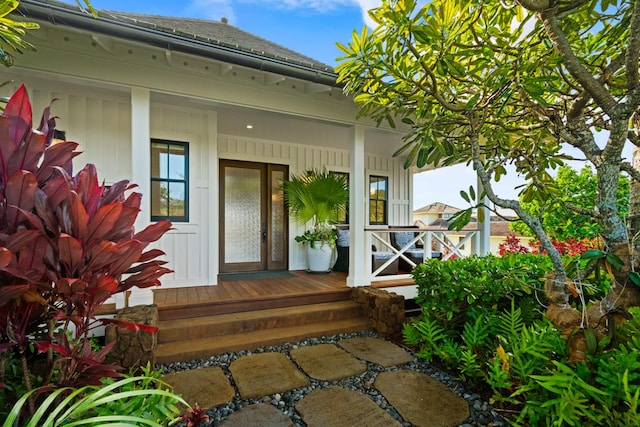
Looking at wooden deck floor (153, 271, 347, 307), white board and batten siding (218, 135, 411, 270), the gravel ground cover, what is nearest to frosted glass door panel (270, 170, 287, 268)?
white board and batten siding (218, 135, 411, 270)

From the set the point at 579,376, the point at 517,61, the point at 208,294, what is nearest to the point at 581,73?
the point at 517,61

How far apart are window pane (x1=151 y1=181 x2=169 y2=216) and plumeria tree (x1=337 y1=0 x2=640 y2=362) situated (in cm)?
311

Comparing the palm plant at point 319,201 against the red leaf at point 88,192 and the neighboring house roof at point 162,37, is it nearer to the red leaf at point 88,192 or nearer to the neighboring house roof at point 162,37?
the neighboring house roof at point 162,37

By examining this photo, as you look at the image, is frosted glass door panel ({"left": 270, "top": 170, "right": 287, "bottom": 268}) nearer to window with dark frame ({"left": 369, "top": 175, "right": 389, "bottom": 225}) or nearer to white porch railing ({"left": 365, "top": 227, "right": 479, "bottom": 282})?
white porch railing ({"left": 365, "top": 227, "right": 479, "bottom": 282})

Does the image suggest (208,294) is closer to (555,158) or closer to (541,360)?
(541,360)

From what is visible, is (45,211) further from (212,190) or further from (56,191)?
(212,190)

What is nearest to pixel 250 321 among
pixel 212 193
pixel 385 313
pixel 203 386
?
pixel 203 386

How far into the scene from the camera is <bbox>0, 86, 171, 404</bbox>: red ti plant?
116 centimetres

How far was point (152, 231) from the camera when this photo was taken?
58.1 inches

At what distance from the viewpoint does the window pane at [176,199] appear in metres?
4.40

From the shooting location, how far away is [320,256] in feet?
18.2

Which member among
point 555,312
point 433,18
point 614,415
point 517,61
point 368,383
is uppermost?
point 433,18

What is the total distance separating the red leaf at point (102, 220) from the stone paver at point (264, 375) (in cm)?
170

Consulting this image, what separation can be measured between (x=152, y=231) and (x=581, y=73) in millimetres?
2650
